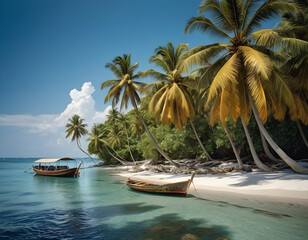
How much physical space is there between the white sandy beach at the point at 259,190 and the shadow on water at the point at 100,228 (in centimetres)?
349

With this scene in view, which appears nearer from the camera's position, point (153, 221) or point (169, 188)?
point (153, 221)

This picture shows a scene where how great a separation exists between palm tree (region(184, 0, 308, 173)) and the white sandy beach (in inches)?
55.9

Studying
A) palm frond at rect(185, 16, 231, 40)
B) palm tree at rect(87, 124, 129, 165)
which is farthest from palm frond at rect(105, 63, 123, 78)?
palm tree at rect(87, 124, 129, 165)

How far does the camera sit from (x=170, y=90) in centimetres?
1753

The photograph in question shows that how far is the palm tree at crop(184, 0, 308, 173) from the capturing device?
1075 centimetres

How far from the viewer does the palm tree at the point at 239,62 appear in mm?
10750

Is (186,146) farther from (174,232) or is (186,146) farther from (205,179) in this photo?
(174,232)

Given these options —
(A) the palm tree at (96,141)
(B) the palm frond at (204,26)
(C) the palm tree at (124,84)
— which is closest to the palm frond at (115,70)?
(C) the palm tree at (124,84)

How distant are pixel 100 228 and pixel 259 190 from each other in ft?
27.3

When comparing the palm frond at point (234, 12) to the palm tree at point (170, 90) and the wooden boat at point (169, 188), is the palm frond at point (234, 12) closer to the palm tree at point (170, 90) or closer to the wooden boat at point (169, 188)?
the palm tree at point (170, 90)

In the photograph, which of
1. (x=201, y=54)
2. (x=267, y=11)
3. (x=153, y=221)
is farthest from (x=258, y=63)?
(x=153, y=221)

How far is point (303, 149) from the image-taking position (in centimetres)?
1838

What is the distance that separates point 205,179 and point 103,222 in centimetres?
888

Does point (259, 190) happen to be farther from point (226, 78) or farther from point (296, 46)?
point (296, 46)
